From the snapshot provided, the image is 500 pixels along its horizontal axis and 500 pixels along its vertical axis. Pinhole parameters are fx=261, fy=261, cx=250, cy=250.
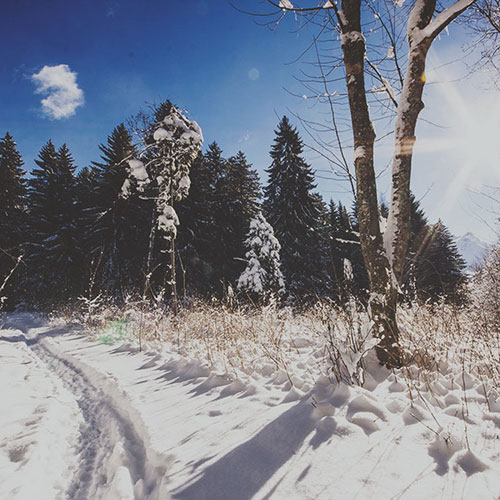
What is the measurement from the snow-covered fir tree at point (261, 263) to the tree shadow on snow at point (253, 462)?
40.2ft

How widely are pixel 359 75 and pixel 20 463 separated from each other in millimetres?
4556

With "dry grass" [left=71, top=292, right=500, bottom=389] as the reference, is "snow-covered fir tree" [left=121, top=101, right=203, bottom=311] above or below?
above

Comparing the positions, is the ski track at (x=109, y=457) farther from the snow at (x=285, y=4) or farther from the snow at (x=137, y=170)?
the snow at (x=137, y=170)

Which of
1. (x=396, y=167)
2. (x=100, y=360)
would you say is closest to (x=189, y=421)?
(x=396, y=167)

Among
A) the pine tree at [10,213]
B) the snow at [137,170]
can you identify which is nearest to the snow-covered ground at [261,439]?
the snow at [137,170]

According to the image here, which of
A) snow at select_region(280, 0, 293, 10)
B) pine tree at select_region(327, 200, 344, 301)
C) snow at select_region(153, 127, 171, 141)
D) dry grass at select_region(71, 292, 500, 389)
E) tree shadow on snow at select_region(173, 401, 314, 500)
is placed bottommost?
tree shadow on snow at select_region(173, 401, 314, 500)

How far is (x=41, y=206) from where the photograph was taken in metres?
18.9

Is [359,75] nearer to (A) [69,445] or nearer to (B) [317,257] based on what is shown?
(A) [69,445]

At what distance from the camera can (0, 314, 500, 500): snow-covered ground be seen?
138 centimetres

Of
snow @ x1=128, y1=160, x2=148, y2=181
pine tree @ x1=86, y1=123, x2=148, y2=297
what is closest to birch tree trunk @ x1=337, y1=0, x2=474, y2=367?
snow @ x1=128, y1=160, x2=148, y2=181

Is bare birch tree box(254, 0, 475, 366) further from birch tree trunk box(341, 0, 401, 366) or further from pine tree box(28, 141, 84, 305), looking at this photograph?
pine tree box(28, 141, 84, 305)

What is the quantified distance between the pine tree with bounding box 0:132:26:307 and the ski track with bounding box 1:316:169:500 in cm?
2087

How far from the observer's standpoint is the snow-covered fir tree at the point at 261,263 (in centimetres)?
1436

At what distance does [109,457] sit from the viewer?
6.75ft
